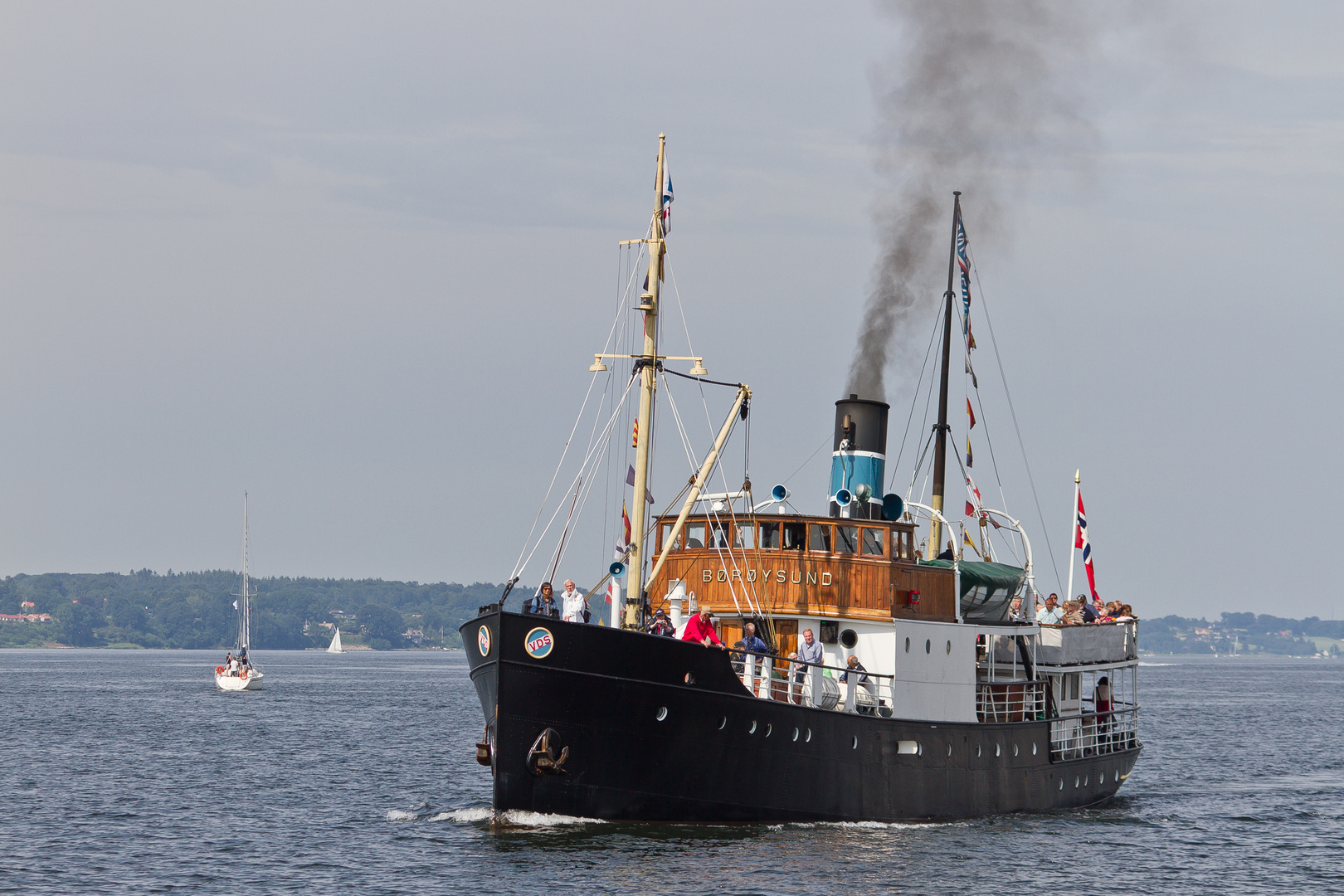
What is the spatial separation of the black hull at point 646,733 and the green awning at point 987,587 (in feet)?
20.2

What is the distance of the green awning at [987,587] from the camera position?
→ 111 feet

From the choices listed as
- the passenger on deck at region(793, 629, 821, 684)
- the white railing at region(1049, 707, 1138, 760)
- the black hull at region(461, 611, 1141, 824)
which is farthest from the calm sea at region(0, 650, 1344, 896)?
the passenger on deck at region(793, 629, 821, 684)

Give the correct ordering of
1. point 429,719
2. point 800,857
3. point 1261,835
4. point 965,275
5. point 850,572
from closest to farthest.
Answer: point 800,857, point 850,572, point 1261,835, point 965,275, point 429,719

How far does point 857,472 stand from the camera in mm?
33500

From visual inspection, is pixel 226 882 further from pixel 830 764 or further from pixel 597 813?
pixel 830 764

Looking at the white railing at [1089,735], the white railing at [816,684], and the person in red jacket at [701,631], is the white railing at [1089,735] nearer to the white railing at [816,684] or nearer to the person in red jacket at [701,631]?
the white railing at [816,684]

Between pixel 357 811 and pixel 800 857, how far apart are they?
14.4m

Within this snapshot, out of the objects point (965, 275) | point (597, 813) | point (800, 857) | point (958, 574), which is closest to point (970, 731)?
point (958, 574)

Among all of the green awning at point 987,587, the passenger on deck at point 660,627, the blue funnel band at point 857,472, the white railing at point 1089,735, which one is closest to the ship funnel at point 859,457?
the blue funnel band at point 857,472

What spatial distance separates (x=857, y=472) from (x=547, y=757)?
10506 mm

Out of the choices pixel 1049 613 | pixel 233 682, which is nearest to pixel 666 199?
pixel 1049 613

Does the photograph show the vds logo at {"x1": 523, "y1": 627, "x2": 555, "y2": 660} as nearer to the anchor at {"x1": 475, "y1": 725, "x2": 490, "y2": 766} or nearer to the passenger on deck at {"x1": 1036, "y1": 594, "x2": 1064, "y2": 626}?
the anchor at {"x1": 475, "y1": 725, "x2": 490, "y2": 766}

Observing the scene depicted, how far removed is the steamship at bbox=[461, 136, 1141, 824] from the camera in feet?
88.2

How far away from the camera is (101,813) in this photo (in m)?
36.3
